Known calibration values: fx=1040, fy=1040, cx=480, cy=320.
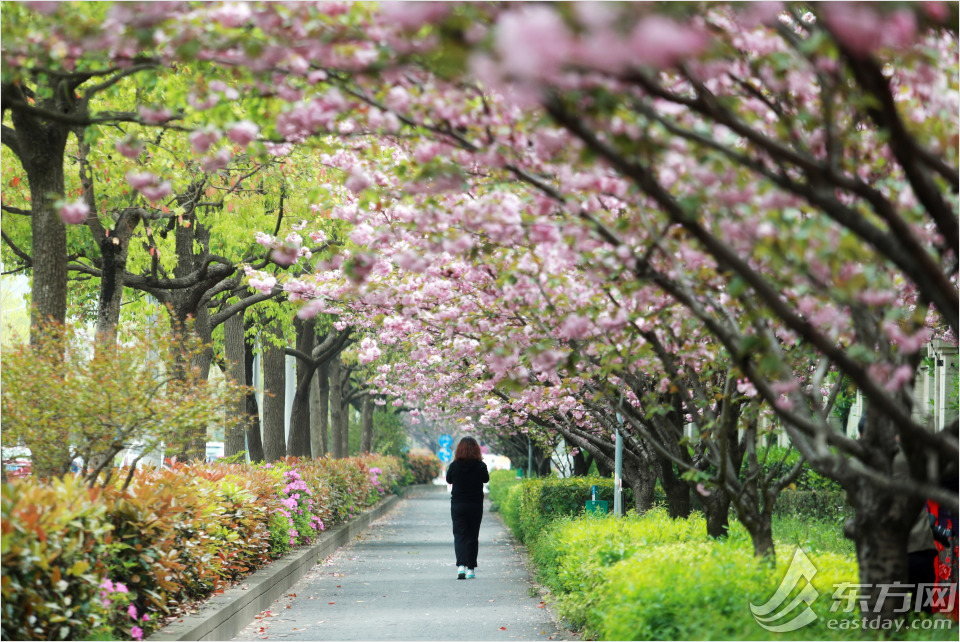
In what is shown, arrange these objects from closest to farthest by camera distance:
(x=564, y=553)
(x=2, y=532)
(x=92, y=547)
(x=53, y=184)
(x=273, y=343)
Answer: (x=2, y=532), (x=92, y=547), (x=53, y=184), (x=564, y=553), (x=273, y=343)

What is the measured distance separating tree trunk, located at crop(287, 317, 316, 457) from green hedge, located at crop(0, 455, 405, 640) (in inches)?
Result: 437

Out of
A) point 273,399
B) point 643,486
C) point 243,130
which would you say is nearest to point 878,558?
point 243,130

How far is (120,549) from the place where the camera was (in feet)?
23.0

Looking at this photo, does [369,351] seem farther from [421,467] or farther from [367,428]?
[421,467]

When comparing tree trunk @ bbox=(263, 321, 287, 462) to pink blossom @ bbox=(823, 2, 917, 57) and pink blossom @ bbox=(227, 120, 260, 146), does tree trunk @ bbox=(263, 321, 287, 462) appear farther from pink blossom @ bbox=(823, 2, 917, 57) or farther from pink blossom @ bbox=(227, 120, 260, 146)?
pink blossom @ bbox=(823, 2, 917, 57)

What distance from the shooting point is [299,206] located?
17.1 meters

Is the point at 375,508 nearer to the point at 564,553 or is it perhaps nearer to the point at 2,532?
the point at 564,553

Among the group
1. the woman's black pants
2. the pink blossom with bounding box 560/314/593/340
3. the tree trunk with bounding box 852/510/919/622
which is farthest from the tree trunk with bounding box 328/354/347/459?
the tree trunk with bounding box 852/510/919/622

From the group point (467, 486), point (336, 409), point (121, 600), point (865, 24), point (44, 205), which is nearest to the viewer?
point (865, 24)

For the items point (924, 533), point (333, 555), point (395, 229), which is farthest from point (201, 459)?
point (924, 533)

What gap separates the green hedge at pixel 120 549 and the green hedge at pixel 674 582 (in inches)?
123

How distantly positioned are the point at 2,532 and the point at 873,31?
16.0 feet
